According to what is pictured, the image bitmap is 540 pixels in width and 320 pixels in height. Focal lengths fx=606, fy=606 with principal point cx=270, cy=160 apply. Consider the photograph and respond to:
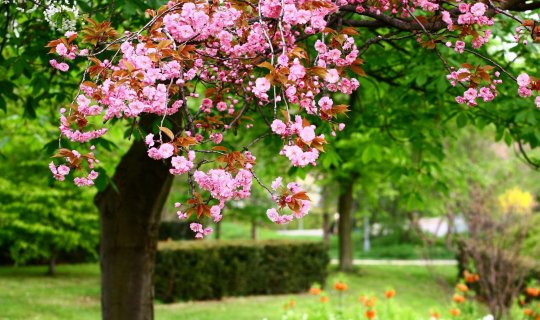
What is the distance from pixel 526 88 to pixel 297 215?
1.13 meters

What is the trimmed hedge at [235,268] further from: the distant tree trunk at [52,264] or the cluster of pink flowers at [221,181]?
the cluster of pink flowers at [221,181]

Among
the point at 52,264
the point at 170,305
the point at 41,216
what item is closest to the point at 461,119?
the point at 170,305

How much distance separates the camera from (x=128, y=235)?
4.99m

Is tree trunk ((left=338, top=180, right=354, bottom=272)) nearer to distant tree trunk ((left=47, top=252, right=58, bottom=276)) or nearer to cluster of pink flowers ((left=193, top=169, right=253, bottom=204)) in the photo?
distant tree trunk ((left=47, top=252, right=58, bottom=276))

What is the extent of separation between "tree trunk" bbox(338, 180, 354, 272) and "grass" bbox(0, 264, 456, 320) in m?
0.57

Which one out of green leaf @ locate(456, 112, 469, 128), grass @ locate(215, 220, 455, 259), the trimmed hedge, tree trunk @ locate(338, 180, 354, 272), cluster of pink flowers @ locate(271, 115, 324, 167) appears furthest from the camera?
grass @ locate(215, 220, 455, 259)

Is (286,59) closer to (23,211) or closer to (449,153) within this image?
(23,211)

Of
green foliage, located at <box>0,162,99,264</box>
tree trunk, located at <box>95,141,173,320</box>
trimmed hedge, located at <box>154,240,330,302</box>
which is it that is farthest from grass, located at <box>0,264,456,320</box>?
tree trunk, located at <box>95,141,173,320</box>

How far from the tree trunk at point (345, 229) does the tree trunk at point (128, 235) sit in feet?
45.5

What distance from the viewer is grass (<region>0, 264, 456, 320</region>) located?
10.3 meters

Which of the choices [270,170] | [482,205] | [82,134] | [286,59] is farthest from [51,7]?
[270,170]

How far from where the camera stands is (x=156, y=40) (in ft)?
7.16

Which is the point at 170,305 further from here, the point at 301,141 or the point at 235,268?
the point at 301,141

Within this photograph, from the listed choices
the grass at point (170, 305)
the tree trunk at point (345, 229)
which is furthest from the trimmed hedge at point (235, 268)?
the tree trunk at point (345, 229)
